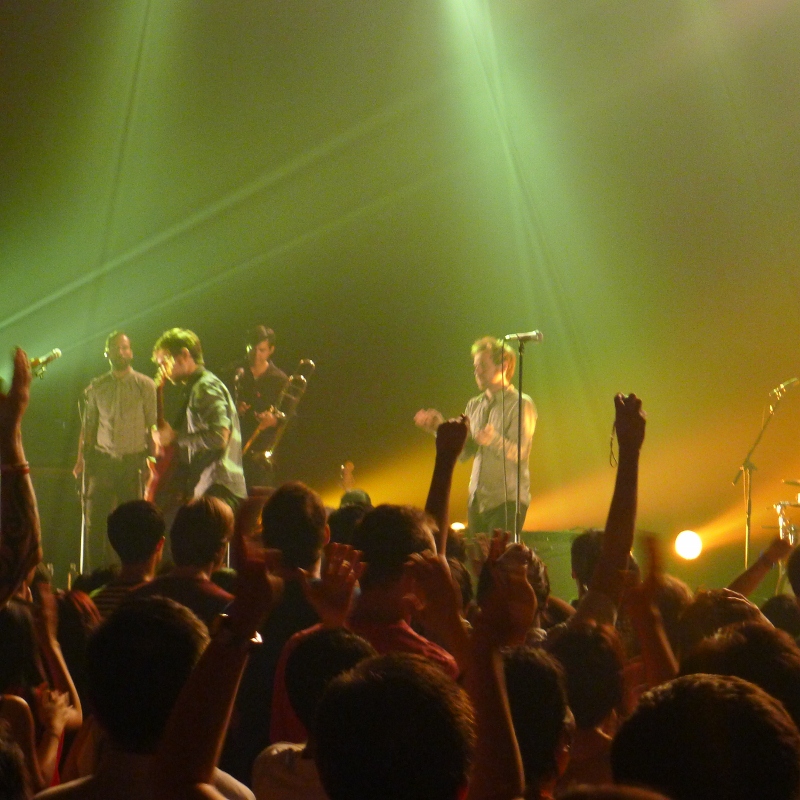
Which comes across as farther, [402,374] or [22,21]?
[402,374]

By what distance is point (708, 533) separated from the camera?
11141 mm

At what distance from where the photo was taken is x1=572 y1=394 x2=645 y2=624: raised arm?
101 inches

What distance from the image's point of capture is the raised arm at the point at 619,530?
2576mm

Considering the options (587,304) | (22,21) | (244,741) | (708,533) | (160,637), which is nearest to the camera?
(160,637)

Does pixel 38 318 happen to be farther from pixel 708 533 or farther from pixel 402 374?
pixel 708 533

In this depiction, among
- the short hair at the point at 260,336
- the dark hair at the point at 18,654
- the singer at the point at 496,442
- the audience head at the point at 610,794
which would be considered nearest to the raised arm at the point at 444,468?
the dark hair at the point at 18,654

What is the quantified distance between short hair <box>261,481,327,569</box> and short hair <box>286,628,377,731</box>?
1015 millimetres

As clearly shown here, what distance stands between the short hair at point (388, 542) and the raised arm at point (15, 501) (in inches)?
30.3

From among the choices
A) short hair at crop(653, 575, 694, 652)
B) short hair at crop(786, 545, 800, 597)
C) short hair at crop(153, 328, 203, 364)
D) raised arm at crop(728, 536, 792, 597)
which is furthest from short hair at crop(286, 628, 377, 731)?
short hair at crop(153, 328, 203, 364)

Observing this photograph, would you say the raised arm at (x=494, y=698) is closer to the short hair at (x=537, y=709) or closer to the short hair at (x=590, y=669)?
the short hair at (x=537, y=709)

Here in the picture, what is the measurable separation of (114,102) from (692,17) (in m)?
6.23

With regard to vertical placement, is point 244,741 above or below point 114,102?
below

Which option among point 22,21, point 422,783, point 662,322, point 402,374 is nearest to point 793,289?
point 662,322

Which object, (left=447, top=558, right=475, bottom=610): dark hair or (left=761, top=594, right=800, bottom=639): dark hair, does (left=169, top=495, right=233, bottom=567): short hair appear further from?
(left=761, top=594, right=800, bottom=639): dark hair
